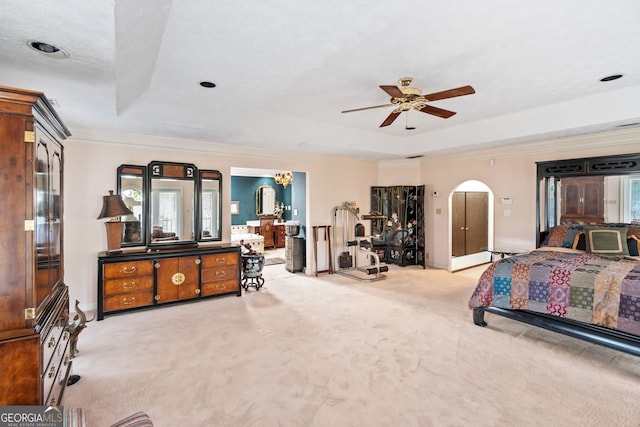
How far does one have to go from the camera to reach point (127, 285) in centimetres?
432

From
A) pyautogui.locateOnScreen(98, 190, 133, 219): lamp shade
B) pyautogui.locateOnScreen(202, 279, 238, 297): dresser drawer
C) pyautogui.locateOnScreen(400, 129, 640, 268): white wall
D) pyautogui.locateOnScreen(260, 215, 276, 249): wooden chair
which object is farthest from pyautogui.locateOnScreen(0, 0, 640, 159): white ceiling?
pyautogui.locateOnScreen(260, 215, 276, 249): wooden chair

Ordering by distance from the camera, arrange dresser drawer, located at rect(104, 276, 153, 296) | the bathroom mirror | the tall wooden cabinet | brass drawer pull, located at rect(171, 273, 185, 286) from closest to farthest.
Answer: the tall wooden cabinet < dresser drawer, located at rect(104, 276, 153, 296) < brass drawer pull, located at rect(171, 273, 185, 286) < the bathroom mirror

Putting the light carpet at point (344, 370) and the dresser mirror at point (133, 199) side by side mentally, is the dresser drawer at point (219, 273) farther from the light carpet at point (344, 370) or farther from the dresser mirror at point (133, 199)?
the dresser mirror at point (133, 199)

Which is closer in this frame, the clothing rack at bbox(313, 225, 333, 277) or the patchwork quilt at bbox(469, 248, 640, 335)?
the patchwork quilt at bbox(469, 248, 640, 335)

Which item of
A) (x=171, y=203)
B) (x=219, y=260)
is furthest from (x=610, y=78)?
(x=171, y=203)

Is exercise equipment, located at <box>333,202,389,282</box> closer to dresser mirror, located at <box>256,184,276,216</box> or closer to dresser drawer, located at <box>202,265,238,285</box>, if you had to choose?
dresser drawer, located at <box>202,265,238,285</box>

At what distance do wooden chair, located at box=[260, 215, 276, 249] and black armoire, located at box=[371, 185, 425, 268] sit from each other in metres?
3.94

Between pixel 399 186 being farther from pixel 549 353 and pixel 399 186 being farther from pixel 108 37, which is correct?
pixel 108 37

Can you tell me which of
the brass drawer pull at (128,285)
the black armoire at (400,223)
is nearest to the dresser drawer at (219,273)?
the brass drawer pull at (128,285)

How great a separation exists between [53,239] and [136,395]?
4.40ft

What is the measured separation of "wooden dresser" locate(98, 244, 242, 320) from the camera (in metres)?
4.21

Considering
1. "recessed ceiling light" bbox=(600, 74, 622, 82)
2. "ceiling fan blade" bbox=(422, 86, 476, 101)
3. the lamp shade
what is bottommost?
the lamp shade

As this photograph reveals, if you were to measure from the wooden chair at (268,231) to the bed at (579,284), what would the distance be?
23.8 ft

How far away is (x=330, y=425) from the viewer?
2.21 meters
